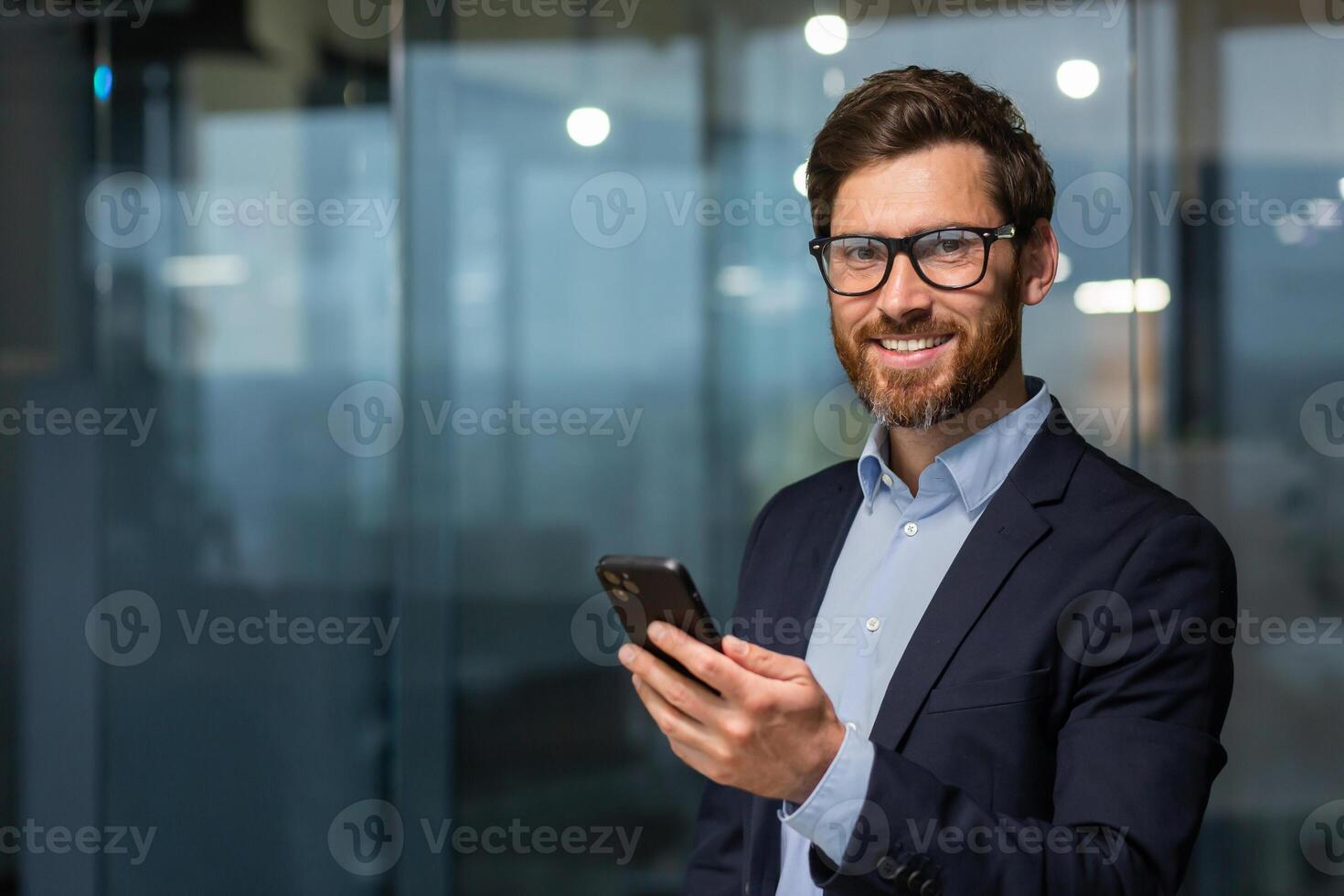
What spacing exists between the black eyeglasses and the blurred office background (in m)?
1.85

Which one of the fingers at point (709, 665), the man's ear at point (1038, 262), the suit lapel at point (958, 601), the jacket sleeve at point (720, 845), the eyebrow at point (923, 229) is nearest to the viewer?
the fingers at point (709, 665)

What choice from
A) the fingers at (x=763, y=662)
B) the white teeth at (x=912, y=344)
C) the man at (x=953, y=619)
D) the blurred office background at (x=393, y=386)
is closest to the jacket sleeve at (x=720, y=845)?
the man at (x=953, y=619)

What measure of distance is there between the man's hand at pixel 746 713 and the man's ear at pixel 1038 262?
0.81 meters

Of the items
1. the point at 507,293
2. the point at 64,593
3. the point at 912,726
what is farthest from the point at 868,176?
the point at 64,593

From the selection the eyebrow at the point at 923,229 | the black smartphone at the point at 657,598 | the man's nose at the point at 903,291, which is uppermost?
the eyebrow at the point at 923,229

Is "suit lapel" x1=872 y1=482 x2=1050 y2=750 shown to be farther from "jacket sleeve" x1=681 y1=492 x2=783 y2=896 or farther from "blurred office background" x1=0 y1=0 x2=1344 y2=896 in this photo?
"blurred office background" x1=0 y1=0 x2=1344 y2=896

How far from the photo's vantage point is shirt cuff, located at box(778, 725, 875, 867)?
143 centimetres

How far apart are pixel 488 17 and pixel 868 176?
8.64 feet

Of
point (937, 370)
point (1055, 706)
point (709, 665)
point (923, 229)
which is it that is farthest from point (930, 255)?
point (709, 665)

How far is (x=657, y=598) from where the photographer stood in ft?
4.91

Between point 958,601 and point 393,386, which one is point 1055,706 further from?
point 393,386

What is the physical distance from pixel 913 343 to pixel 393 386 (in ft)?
8.93

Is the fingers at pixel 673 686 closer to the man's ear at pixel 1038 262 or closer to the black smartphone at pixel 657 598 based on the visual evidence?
the black smartphone at pixel 657 598

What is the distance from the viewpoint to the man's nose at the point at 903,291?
1787 mm
